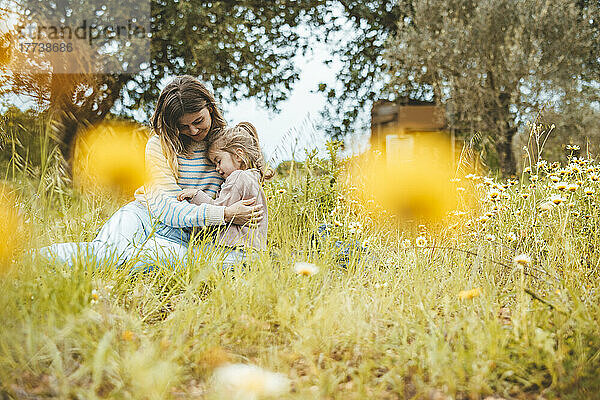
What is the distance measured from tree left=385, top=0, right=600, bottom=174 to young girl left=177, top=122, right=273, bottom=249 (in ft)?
16.6

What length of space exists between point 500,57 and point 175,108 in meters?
5.60

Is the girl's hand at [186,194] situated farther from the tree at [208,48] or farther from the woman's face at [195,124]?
the tree at [208,48]

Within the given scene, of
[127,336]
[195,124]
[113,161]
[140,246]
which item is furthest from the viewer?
[113,161]

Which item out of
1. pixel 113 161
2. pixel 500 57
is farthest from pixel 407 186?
pixel 500 57

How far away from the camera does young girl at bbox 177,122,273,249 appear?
256 centimetres

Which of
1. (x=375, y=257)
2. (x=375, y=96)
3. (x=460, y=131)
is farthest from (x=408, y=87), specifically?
(x=375, y=257)

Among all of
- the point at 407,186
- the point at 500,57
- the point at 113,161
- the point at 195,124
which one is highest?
the point at 500,57

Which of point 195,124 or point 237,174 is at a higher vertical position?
point 195,124

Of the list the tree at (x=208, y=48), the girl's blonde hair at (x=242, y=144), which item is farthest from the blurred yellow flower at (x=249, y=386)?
the tree at (x=208, y=48)

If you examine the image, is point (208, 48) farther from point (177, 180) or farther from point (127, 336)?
point (127, 336)

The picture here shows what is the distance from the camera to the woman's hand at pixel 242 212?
2.49 m

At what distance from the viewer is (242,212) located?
2.49 meters

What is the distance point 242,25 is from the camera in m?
7.59

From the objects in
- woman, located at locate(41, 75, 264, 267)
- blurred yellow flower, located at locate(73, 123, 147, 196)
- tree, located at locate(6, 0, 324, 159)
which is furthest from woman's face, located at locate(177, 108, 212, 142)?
tree, located at locate(6, 0, 324, 159)
